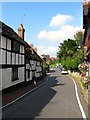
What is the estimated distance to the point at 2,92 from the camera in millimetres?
24016

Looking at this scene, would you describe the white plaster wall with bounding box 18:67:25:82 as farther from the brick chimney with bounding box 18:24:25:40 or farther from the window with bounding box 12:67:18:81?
the brick chimney with bounding box 18:24:25:40

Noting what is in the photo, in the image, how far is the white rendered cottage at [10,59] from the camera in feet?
80.7

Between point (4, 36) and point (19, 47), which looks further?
point (19, 47)

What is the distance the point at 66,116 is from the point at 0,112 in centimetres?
365

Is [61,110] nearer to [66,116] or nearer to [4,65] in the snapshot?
[66,116]

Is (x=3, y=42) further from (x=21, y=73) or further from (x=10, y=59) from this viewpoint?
(x=21, y=73)

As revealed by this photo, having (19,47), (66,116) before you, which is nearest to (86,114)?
(66,116)

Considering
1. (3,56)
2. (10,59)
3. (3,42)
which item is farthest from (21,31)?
(3,56)

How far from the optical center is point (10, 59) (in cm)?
2767

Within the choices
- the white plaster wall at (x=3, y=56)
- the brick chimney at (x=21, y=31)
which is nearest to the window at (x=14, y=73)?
the white plaster wall at (x=3, y=56)

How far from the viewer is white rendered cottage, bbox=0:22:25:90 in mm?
24609

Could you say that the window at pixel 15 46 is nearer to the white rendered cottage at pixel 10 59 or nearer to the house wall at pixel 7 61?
the white rendered cottage at pixel 10 59

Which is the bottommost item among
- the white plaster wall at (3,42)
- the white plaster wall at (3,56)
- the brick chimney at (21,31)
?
the white plaster wall at (3,56)

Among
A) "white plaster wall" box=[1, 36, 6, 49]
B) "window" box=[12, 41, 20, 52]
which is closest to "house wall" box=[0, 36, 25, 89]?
"white plaster wall" box=[1, 36, 6, 49]
